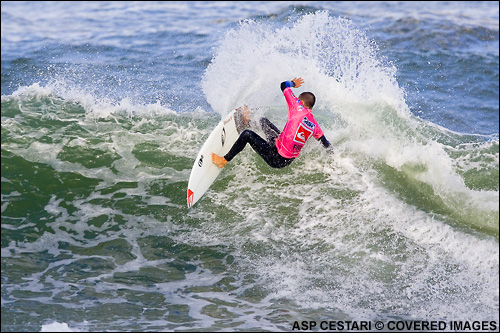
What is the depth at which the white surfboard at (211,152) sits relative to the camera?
743 centimetres

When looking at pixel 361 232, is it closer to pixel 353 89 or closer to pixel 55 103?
pixel 353 89

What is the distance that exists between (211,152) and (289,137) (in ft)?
3.99

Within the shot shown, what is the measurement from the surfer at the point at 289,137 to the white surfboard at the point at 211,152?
0.44 ft

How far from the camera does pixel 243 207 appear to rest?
7457mm

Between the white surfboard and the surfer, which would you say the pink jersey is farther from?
the white surfboard

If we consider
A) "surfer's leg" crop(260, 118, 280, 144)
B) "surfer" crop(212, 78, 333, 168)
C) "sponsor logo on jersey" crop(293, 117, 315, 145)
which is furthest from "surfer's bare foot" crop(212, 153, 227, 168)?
"sponsor logo on jersey" crop(293, 117, 315, 145)

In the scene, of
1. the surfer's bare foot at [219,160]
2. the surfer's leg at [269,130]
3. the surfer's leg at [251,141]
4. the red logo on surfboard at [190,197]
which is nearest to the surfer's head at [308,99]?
the surfer's leg at [269,130]

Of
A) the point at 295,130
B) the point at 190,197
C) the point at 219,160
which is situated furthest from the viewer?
the point at 219,160

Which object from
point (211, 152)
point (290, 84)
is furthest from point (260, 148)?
point (290, 84)

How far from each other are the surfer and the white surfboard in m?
0.13

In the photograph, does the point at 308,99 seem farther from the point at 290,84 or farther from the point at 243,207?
the point at 243,207

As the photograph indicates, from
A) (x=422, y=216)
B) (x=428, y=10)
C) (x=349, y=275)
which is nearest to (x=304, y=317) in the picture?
(x=349, y=275)

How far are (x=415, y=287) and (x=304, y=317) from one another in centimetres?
153

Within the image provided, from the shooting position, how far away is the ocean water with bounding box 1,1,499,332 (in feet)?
19.6
